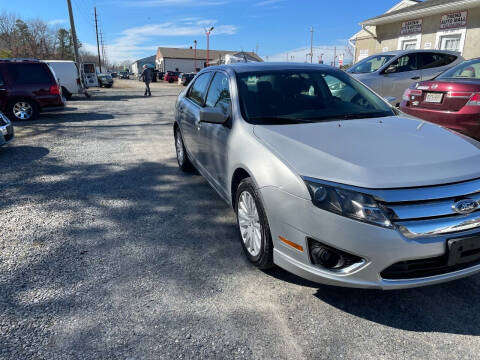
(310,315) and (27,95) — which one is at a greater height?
(27,95)

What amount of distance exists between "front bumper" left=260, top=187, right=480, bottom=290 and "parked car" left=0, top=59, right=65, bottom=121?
10.9 meters

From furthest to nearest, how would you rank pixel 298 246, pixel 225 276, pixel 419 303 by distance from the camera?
pixel 225 276, pixel 419 303, pixel 298 246

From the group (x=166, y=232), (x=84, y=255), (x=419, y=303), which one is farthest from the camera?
(x=166, y=232)

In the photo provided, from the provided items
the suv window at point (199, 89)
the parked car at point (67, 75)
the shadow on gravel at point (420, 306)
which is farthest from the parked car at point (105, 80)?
the shadow on gravel at point (420, 306)

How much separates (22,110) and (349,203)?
37.8 ft

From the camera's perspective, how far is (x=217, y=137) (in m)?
3.36

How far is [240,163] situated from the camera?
2.76 meters

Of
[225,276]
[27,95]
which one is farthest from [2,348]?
[27,95]

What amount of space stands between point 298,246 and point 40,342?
1639mm

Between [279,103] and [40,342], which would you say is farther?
[279,103]

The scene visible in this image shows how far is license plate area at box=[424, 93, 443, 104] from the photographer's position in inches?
192

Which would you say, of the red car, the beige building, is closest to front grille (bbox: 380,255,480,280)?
the red car

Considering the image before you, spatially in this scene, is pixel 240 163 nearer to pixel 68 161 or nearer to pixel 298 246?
pixel 298 246

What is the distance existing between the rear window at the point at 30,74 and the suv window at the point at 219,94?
29.6ft
